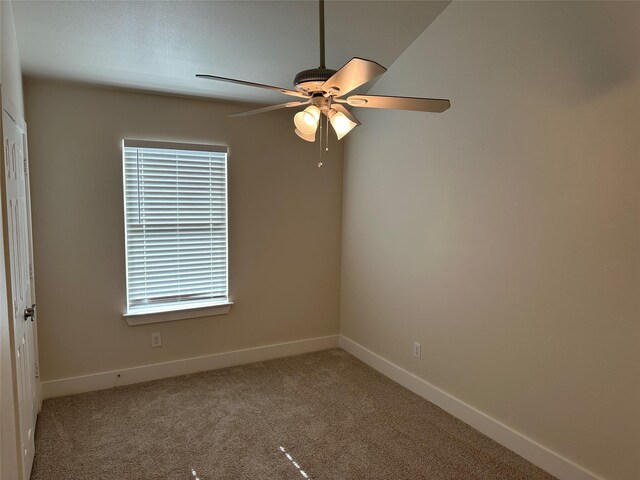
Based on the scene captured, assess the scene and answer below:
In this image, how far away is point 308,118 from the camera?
175 centimetres

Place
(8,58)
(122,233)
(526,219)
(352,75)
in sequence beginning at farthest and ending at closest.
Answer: (122,233), (526,219), (8,58), (352,75)

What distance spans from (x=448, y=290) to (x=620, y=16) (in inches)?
68.4

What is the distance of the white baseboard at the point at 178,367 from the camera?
3062 millimetres

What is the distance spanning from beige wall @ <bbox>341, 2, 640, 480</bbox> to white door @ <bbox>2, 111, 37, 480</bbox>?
2433 mm

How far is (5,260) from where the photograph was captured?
1632 mm

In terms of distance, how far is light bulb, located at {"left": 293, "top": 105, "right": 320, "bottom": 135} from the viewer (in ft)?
5.70

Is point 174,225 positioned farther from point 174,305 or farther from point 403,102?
point 403,102

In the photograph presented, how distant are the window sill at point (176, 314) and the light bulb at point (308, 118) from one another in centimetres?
218

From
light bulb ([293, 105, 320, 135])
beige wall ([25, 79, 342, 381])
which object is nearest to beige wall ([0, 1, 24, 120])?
beige wall ([25, 79, 342, 381])

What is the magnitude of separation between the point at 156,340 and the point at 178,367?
30 centimetres

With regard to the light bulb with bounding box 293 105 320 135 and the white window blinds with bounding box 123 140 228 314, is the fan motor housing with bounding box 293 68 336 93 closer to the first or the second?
the light bulb with bounding box 293 105 320 135

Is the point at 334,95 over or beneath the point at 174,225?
over

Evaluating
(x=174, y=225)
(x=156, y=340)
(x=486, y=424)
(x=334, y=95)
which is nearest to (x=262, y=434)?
(x=156, y=340)

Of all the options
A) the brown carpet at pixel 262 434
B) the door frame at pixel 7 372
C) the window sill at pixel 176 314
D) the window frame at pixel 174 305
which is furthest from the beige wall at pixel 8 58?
the brown carpet at pixel 262 434
